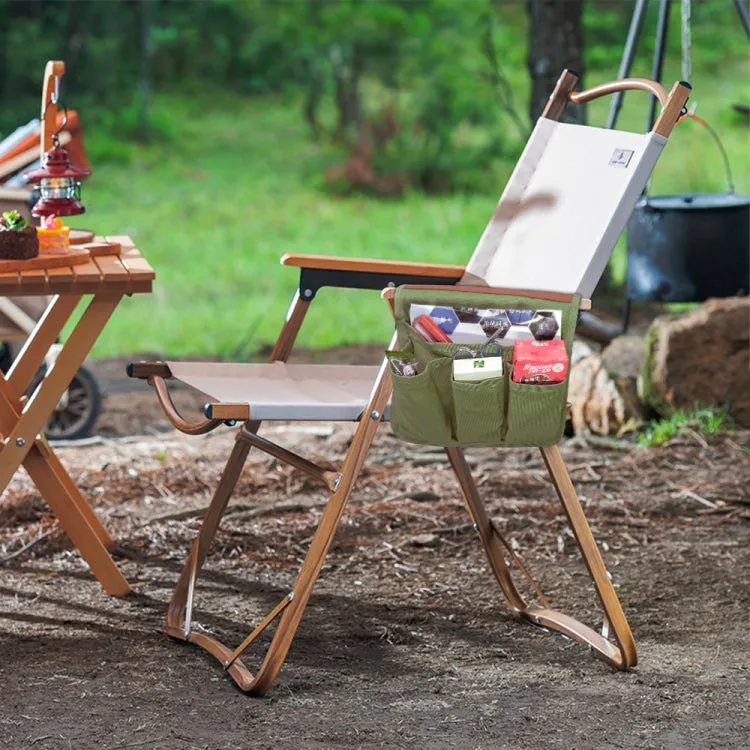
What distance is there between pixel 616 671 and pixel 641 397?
194cm

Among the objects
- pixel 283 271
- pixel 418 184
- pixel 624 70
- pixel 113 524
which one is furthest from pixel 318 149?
pixel 113 524

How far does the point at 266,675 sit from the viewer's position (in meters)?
2.44

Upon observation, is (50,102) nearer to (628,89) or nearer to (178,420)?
(178,420)

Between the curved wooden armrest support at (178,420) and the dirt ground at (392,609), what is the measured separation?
1.52ft

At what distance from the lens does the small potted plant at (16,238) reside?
2.75 meters

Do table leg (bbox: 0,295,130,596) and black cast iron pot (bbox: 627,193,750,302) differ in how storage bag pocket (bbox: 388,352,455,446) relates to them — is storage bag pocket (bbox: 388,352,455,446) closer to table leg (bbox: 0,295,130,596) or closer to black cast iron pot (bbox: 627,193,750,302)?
table leg (bbox: 0,295,130,596)

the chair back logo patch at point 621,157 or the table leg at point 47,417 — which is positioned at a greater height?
the chair back logo patch at point 621,157

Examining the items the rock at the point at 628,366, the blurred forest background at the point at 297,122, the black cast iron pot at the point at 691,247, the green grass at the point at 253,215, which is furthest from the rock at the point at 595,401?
the blurred forest background at the point at 297,122

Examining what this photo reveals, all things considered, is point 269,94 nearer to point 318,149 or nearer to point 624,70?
point 318,149

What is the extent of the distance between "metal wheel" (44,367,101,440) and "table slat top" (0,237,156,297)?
1.62 meters

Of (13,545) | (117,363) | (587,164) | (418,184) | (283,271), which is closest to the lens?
(587,164)

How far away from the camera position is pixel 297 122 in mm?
13445

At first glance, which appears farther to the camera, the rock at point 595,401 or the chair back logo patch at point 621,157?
the rock at point 595,401

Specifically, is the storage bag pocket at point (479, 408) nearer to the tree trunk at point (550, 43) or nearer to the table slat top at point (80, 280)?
the table slat top at point (80, 280)
